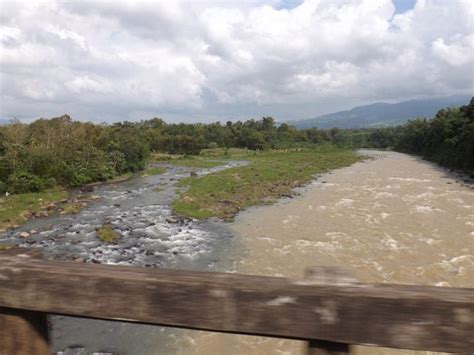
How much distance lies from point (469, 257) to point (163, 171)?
130 feet

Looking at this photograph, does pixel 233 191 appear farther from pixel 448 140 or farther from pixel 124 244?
pixel 448 140

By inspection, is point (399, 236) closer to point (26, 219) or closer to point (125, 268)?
point (125, 268)

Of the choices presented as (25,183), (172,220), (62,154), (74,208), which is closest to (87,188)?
(25,183)

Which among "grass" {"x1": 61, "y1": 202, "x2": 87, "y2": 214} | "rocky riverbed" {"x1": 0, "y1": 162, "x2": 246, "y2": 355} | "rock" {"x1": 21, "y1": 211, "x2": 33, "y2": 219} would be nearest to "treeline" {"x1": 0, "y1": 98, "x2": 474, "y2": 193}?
"grass" {"x1": 61, "y1": 202, "x2": 87, "y2": 214}

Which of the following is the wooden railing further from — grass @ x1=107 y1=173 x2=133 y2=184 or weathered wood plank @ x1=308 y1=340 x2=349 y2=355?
grass @ x1=107 y1=173 x2=133 y2=184

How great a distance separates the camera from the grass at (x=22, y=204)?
22781 millimetres

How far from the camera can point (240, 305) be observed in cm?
172

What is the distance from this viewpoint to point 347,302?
1.63m

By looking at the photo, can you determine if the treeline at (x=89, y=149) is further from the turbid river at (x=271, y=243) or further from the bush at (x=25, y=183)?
the turbid river at (x=271, y=243)

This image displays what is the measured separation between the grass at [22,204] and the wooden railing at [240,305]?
23.3 m

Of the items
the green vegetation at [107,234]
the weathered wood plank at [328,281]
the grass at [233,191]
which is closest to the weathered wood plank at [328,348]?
the weathered wood plank at [328,281]

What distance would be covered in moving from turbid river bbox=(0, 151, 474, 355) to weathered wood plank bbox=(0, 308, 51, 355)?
7.48 meters

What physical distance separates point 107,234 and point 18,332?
1783 cm

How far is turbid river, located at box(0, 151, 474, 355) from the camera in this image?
976 centimetres
